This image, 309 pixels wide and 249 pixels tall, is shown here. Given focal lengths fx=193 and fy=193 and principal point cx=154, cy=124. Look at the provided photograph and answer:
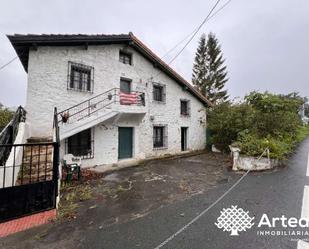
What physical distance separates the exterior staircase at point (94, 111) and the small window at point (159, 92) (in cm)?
232

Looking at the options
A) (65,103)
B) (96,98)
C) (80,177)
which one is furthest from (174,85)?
(80,177)

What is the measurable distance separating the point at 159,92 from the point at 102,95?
4.83 metres

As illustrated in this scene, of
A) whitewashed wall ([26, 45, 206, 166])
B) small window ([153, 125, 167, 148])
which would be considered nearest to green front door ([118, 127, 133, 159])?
whitewashed wall ([26, 45, 206, 166])

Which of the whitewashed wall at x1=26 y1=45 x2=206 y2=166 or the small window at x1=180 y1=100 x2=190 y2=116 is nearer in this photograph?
the whitewashed wall at x1=26 y1=45 x2=206 y2=166

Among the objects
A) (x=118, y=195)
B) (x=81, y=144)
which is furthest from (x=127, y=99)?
(x=118, y=195)

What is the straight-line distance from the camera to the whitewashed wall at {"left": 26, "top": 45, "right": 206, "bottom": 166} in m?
8.85

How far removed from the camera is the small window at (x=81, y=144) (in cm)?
951

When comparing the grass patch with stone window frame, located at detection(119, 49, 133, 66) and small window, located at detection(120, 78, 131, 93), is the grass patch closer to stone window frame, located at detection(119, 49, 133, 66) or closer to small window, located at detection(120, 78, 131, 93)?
small window, located at detection(120, 78, 131, 93)

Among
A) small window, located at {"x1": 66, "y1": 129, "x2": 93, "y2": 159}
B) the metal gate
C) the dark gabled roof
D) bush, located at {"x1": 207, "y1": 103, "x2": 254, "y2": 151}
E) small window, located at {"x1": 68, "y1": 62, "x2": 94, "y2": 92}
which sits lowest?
the metal gate

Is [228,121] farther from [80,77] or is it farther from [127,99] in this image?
[80,77]

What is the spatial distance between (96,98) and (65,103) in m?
1.63

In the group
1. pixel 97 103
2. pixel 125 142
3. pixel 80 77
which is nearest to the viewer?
pixel 80 77

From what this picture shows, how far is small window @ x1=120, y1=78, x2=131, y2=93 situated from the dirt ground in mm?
5099

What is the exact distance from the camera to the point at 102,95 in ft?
34.8
